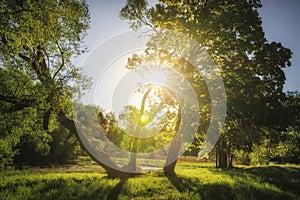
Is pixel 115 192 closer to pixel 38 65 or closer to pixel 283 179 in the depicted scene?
pixel 38 65

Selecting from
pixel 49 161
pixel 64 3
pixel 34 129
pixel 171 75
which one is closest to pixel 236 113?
pixel 171 75

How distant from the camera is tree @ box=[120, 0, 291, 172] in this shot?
40.3 ft

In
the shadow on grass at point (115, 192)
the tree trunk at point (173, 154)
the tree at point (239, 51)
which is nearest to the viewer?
the shadow on grass at point (115, 192)

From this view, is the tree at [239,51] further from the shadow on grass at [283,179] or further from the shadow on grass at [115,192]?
the shadow on grass at [115,192]

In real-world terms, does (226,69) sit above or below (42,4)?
below

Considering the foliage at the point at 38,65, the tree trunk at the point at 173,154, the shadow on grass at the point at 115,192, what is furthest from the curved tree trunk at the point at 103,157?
the shadow on grass at the point at 115,192

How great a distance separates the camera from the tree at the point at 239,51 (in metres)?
12.3

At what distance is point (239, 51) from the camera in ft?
42.3

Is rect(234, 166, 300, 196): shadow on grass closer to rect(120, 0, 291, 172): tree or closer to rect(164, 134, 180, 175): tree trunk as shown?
rect(120, 0, 291, 172): tree

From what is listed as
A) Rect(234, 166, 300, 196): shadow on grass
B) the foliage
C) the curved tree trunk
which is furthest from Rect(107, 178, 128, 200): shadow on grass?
Rect(234, 166, 300, 196): shadow on grass

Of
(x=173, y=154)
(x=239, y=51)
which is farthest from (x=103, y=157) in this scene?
(x=239, y=51)

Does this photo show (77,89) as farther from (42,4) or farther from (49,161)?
(49,161)

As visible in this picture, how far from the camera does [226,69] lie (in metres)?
13.2

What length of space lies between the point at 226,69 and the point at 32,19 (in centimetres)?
1134
